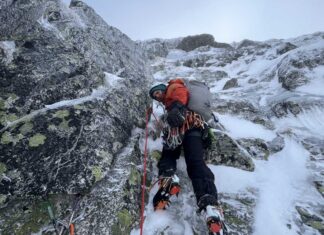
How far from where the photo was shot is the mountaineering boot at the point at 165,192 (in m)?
5.48

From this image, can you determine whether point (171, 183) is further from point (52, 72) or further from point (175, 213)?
point (52, 72)

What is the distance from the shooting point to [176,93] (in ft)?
22.3

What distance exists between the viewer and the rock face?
4961 millimetres

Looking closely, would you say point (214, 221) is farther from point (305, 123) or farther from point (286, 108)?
point (286, 108)

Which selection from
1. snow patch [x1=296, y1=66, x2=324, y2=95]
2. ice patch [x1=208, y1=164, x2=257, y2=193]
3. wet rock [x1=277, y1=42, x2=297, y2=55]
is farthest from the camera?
wet rock [x1=277, y1=42, x2=297, y2=55]

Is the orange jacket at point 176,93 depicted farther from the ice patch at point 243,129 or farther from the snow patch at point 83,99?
→ the ice patch at point 243,129

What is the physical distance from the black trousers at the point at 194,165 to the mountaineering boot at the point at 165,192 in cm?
15

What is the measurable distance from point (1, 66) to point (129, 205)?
4.16 meters

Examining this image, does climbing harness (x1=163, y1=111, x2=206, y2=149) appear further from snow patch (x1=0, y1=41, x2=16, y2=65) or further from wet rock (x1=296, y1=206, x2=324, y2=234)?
snow patch (x1=0, y1=41, x2=16, y2=65)

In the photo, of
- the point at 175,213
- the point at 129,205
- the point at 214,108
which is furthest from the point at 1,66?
the point at 214,108

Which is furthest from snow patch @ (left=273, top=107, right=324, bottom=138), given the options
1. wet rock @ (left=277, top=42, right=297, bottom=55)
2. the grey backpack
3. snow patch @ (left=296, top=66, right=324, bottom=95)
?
wet rock @ (left=277, top=42, right=297, bottom=55)

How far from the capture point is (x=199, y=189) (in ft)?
17.6

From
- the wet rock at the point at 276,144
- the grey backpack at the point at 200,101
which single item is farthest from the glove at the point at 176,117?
the wet rock at the point at 276,144

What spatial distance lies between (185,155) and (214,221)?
1730 millimetres
